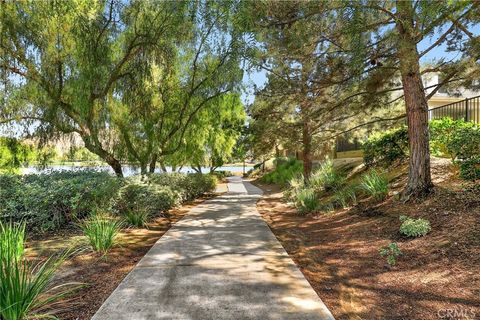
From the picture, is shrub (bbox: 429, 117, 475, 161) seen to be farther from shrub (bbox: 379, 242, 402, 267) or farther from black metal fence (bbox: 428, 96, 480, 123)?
shrub (bbox: 379, 242, 402, 267)

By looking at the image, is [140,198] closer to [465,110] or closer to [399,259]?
[399,259]

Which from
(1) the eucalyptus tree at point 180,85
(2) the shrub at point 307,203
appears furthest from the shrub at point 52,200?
(2) the shrub at point 307,203

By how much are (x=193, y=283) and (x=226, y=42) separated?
7.65 m

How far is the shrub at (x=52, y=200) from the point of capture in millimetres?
6445

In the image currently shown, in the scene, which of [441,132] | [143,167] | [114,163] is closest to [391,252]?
[441,132]

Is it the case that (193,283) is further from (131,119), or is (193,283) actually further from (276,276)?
(131,119)

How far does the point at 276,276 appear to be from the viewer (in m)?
4.18

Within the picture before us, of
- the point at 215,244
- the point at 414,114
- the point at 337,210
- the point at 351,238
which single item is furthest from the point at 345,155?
the point at 215,244

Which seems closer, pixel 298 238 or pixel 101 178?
pixel 298 238

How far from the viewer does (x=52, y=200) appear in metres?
6.62

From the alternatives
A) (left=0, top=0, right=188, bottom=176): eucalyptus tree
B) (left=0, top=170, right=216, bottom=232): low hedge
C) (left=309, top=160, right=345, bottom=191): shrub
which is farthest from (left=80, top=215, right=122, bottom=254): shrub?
(left=309, top=160, right=345, bottom=191): shrub

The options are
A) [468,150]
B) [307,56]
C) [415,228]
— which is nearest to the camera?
[415,228]

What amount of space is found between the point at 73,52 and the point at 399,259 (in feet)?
26.9

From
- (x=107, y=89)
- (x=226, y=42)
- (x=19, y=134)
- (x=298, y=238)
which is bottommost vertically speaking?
(x=298, y=238)
